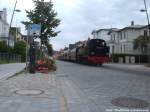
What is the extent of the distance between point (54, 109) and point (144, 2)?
132 ft

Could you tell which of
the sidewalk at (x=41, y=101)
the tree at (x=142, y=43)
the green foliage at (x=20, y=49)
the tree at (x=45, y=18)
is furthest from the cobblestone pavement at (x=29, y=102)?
the tree at (x=142, y=43)

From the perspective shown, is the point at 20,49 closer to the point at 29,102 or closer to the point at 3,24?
the point at 3,24

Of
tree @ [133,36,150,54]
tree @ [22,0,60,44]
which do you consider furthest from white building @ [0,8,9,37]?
tree @ [22,0,60,44]

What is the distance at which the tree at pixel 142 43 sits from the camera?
3004 inches

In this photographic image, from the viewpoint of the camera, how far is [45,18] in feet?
138

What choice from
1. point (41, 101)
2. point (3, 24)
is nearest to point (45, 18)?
point (41, 101)

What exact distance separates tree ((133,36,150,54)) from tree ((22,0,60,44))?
37.0 m

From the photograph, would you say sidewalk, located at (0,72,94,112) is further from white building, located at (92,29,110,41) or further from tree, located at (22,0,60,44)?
white building, located at (92,29,110,41)

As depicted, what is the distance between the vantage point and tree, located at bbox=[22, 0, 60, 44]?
4188 centimetres

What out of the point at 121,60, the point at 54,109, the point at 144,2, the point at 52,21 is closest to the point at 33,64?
the point at 54,109

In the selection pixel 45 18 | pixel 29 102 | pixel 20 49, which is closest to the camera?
pixel 29 102

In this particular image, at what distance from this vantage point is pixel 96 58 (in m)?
44.2

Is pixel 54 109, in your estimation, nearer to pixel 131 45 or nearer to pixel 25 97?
pixel 25 97

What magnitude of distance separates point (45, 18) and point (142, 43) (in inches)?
1578
